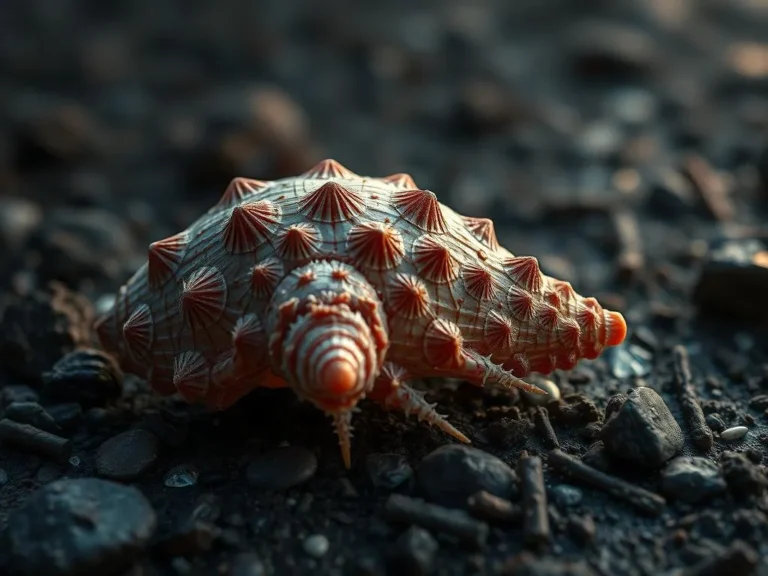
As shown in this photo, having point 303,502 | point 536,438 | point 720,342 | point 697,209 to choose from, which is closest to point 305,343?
point 303,502

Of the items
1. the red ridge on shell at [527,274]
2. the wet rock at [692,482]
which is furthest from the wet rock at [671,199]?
the wet rock at [692,482]

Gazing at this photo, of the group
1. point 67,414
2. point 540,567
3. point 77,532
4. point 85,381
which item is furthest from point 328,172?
point 540,567

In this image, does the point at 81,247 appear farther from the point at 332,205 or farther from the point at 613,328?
the point at 613,328

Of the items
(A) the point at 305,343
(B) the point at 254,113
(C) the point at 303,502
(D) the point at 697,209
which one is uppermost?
(B) the point at 254,113

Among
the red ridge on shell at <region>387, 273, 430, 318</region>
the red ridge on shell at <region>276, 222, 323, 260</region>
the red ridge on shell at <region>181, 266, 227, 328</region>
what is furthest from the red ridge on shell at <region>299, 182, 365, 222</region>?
the red ridge on shell at <region>181, 266, 227, 328</region>

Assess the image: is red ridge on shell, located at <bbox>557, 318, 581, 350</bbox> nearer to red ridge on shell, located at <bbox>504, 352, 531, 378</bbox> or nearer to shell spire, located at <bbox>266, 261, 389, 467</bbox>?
red ridge on shell, located at <bbox>504, 352, 531, 378</bbox>

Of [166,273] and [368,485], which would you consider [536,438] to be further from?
[166,273]
